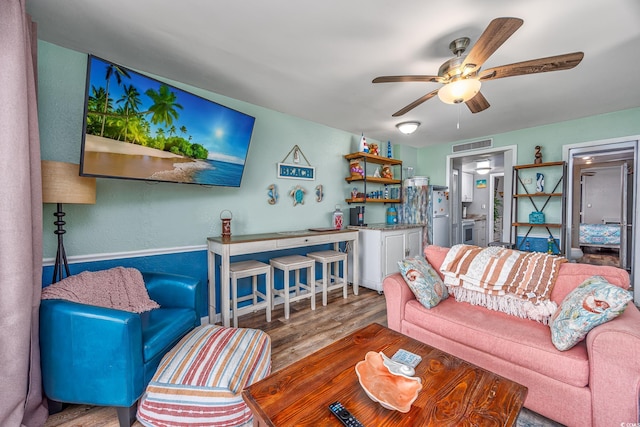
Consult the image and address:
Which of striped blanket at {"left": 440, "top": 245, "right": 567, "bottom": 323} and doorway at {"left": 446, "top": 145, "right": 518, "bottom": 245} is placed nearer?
striped blanket at {"left": 440, "top": 245, "right": 567, "bottom": 323}

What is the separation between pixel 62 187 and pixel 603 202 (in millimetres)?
5905

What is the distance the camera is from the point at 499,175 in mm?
6656

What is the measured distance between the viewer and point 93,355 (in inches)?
53.3

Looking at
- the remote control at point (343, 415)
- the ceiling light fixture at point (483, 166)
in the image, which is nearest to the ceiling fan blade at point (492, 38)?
the remote control at point (343, 415)

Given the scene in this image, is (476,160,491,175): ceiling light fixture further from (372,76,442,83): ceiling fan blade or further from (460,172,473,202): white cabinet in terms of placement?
(372,76,442,83): ceiling fan blade

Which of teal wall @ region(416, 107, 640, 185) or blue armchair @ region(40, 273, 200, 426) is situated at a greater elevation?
teal wall @ region(416, 107, 640, 185)

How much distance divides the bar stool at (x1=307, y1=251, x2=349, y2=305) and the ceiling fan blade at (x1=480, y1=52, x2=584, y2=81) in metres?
2.29

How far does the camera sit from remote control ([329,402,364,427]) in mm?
912

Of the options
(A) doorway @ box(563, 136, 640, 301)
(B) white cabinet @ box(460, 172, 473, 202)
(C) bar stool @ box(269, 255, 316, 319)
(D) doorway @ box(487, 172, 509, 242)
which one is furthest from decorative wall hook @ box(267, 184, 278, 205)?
(D) doorway @ box(487, 172, 509, 242)

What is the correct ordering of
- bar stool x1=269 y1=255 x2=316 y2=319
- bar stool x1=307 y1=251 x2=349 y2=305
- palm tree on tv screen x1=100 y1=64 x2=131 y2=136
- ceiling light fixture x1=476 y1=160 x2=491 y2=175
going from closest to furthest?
palm tree on tv screen x1=100 y1=64 x2=131 y2=136 → bar stool x1=269 y1=255 x2=316 y2=319 → bar stool x1=307 y1=251 x2=349 y2=305 → ceiling light fixture x1=476 y1=160 x2=491 y2=175

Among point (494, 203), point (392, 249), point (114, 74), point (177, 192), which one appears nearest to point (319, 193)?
point (392, 249)

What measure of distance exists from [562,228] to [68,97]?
18.9 feet

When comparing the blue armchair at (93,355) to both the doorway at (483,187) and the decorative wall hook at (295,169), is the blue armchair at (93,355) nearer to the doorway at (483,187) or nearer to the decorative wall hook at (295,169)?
the decorative wall hook at (295,169)

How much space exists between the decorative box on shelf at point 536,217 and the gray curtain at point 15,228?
214 inches
